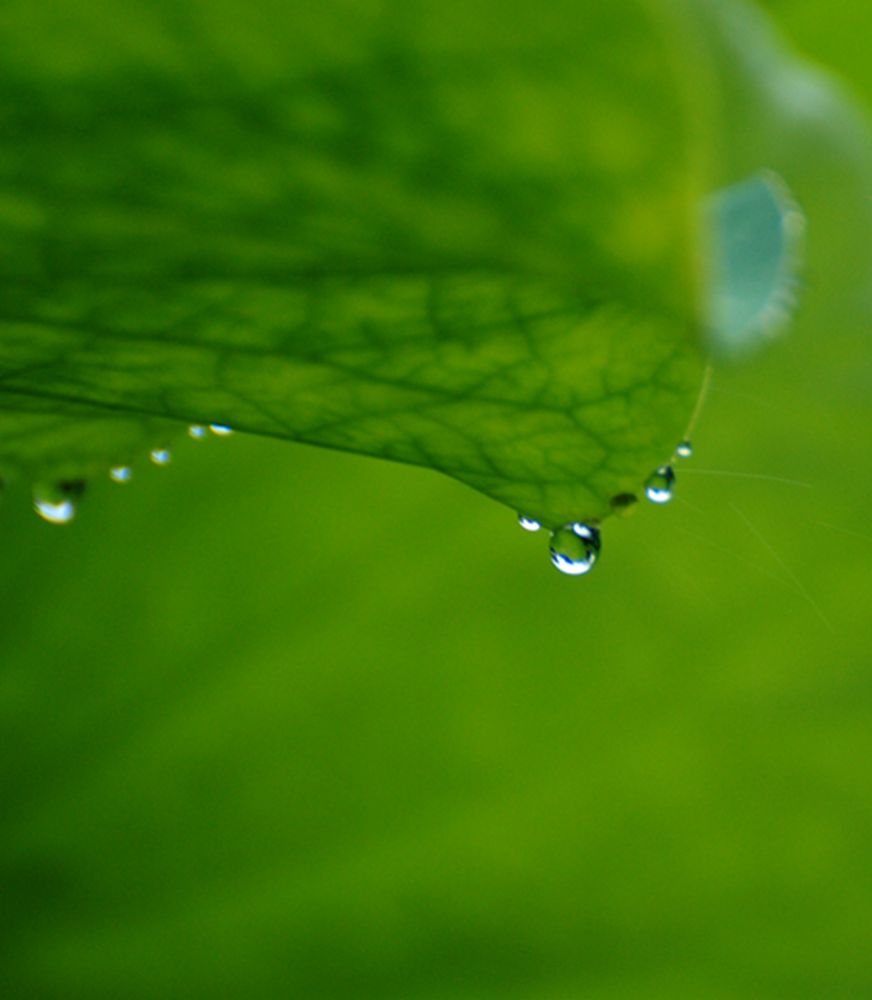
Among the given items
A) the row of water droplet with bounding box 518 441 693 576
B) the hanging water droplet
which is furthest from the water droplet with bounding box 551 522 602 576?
the hanging water droplet

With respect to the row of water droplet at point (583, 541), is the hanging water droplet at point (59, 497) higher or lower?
higher

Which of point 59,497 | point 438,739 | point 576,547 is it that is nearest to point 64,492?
point 59,497

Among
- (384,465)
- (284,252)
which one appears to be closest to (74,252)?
(284,252)

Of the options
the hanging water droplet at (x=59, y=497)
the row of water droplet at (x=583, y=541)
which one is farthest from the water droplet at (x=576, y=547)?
the hanging water droplet at (x=59, y=497)

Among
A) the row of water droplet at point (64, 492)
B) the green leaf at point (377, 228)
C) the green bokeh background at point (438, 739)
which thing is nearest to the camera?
the green leaf at point (377, 228)

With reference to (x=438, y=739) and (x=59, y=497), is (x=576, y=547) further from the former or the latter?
(x=438, y=739)

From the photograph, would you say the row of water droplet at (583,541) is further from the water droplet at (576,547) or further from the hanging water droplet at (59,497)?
the hanging water droplet at (59,497)

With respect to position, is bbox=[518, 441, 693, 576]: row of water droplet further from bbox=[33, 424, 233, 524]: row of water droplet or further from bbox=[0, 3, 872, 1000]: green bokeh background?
bbox=[0, 3, 872, 1000]: green bokeh background

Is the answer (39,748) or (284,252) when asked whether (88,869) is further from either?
(284,252)
